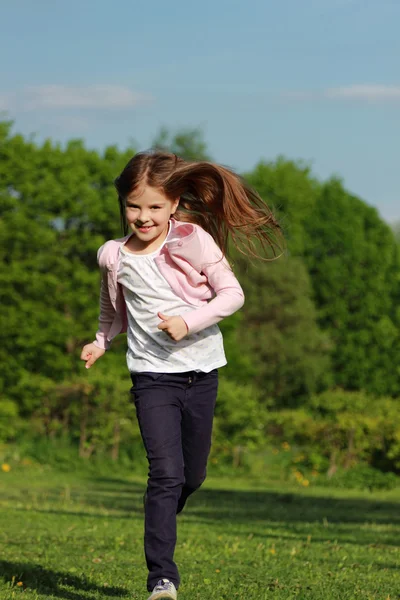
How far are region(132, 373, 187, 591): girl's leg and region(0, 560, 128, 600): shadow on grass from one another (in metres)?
0.72

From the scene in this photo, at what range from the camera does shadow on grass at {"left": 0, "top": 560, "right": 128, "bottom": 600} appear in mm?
5695

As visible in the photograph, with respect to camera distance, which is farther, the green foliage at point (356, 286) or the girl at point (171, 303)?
the green foliage at point (356, 286)

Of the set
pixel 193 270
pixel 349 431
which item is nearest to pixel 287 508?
pixel 349 431

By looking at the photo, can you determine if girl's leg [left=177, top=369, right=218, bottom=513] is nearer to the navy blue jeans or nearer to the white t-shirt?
the navy blue jeans

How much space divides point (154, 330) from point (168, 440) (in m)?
0.57

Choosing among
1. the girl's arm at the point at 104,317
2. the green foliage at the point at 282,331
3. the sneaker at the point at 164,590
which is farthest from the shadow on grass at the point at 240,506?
the green foliage at the point at 282,331

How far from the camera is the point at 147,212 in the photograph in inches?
209

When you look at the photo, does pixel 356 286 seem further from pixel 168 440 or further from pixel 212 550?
pixel 168 440

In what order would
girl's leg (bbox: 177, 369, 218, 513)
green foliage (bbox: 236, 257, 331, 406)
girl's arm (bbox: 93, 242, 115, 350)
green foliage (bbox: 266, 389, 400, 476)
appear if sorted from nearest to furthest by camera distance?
girl's leg (bbox: 177, 369, 218, 513) < girl's arm (bbox: 93, 242, 115, 350) < green foliage (bbox: 266, 389, 400, 476) < green foliage (bbox: 236, 257, 331, 406)

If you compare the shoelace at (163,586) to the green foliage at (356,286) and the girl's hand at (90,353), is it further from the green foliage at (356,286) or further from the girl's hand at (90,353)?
the green foliage at (356,286)

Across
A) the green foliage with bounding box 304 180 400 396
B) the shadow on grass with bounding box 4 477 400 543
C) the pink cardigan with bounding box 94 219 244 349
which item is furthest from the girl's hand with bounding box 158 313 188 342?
the green foliage with bounding box 304 180 400 396

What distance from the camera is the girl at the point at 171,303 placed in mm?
5062

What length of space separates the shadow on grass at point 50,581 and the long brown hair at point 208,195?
205 cm

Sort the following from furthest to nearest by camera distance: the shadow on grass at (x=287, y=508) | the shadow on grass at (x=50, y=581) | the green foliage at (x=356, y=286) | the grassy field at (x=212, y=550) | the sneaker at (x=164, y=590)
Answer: the green foliage at (x=356, y=286)
the shadow on grass at (x=287, y=508)
the grassy field at (x=212, y=550)
the shadow on grass at (x=50, y=581)
the sneaker at (x=164, y=590)
